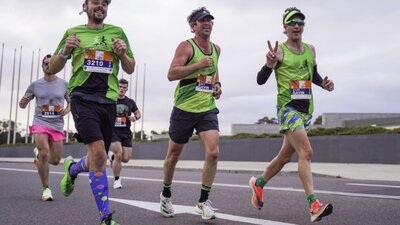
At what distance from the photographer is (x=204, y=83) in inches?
203

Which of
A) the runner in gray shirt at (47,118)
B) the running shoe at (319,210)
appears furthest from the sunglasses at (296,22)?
the runner in gray shirt at (47,118)

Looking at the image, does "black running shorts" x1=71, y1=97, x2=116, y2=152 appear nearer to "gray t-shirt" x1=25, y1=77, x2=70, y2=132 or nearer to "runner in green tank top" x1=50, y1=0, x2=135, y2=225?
"runner in green tank top" x1=50, y1=0, x2=135, y2=225

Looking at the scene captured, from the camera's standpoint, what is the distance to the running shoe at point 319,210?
4258 millimetres

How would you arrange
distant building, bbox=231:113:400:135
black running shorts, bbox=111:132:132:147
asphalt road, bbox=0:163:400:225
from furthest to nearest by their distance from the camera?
distant building, bbox=231:113:400:135 < black running shorts, bbox=111:132:132:147 < asphalt road, bbox=0:163:400:225

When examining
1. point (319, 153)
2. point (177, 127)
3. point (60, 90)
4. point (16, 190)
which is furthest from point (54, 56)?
point (319, 153)

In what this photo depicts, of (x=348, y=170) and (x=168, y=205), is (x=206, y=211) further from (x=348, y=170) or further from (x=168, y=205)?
(x=348, y=170)

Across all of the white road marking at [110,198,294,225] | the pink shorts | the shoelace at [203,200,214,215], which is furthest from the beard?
the pink shorts

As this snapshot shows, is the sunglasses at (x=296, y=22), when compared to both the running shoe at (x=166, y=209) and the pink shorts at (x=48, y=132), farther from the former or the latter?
the pink shorts at (x=48, y=132)

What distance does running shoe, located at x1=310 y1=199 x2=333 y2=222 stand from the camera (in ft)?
14.0

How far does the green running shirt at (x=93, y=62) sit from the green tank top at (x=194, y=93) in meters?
0.92

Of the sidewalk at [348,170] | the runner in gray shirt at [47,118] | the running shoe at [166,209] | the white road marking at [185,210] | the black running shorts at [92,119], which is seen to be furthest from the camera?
the sidewalk at [348,170]

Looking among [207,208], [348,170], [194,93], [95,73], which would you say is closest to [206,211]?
[207,208]

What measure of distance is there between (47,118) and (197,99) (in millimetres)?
3109

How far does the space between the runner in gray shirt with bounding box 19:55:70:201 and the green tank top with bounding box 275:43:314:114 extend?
358 centimetres
